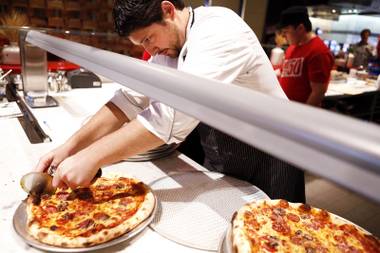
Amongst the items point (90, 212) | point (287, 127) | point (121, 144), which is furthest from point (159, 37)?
point (287, 127)

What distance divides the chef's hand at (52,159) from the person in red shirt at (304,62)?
2.31 metres

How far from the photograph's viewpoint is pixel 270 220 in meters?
1.09

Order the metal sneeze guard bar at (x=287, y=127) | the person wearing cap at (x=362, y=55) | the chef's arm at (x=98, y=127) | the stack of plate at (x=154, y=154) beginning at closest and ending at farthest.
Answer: the metal sneeze guard bar at (x=287, y=127) < the chef's arm at (x=98, y=127) < the stack of plate at (x=154, y=154) < the person wearing cap at (x=362, y=55)

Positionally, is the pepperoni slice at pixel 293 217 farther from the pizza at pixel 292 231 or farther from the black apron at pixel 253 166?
the black apron at pixel 253 166

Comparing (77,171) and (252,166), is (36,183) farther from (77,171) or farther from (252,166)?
(252,166)

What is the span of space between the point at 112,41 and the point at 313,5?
4.93 metres

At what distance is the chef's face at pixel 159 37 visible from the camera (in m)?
1.26

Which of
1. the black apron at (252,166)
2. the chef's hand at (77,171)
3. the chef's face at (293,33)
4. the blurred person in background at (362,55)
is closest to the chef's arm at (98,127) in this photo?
the chef's hand at (77,171)

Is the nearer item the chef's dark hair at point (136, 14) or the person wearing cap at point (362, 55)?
the chef's dark hair at point (136, 14)

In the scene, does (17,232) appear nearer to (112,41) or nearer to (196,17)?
(196,17)

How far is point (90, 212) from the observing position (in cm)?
110

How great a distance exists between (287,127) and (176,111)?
0.69 m

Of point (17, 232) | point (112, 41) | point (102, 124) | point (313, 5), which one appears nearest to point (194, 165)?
point (102, 124)

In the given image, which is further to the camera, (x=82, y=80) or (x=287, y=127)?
(x=82, y=80)
